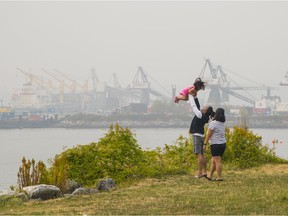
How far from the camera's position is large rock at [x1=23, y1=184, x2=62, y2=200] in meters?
7.66

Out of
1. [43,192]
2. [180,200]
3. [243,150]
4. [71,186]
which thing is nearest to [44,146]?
[243,150]

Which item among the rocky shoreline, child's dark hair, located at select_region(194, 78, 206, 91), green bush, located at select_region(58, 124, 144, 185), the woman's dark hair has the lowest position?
green bush, located at select_region(58, 124, 144, 185)

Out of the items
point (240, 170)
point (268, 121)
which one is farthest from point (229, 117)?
point (240, 170)

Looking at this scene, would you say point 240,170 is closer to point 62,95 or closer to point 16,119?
point 16,119


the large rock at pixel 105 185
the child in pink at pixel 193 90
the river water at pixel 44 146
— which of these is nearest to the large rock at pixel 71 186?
the large rock at pixel 105 185

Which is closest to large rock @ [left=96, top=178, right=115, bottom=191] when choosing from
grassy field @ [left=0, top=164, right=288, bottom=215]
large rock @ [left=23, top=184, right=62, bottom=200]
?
grassy field @ [left=0, top=164, right=288, bottom=215]

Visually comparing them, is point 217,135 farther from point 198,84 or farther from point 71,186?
point 71,186

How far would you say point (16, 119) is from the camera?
144 m

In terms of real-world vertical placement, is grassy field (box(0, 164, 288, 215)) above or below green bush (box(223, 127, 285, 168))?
below

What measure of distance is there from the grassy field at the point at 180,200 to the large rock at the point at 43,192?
29cm

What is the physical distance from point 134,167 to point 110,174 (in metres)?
0.44

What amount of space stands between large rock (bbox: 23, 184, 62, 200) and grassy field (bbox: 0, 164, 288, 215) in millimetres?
285

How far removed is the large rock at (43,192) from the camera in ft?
25.1

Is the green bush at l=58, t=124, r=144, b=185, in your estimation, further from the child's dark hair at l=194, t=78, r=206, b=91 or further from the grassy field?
the child's dark hair at l=194, t=78, r=206, b=91
